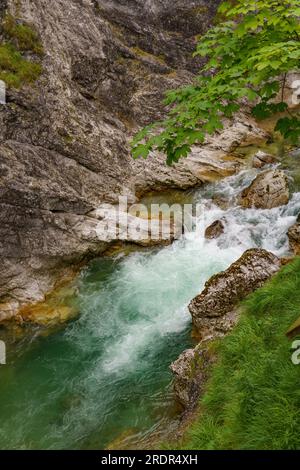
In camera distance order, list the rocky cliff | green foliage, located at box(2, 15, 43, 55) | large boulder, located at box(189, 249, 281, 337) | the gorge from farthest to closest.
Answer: green foliage, located at box(2, 15, 43, 55), the rocky cliff, large boulder, located at box(189, 249, 281, 337), the gorge

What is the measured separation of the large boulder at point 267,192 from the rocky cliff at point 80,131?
2.61 meters

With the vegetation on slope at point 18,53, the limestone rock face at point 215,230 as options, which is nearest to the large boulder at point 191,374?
the limestone rock face at point 215,230

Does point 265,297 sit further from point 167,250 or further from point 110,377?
point 167,250

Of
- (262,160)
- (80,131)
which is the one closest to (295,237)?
(262,160)

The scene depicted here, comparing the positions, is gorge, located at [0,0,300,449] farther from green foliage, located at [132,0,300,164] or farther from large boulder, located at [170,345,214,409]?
green foliage, located at [132,0,300,164]

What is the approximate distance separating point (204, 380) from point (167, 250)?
7730mm

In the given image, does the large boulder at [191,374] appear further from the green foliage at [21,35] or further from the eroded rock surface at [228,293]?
the green foliage at [21,35]

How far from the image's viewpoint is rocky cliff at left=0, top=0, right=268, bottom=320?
13203 mm

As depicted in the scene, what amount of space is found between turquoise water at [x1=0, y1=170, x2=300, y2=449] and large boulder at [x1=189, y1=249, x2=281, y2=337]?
1.04 meters

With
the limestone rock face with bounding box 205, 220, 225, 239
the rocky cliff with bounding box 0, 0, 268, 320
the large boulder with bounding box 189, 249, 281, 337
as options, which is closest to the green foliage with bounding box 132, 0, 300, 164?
the large boulder with bounding box 189, 249, 281, 337

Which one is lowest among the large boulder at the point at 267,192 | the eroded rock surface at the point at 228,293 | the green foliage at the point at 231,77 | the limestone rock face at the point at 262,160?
the eroded rock surface at the point at 228,293

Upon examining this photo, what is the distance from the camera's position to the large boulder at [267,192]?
14812 millimetres

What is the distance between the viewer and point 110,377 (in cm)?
932

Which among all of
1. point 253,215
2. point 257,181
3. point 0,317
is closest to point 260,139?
point 257,181
